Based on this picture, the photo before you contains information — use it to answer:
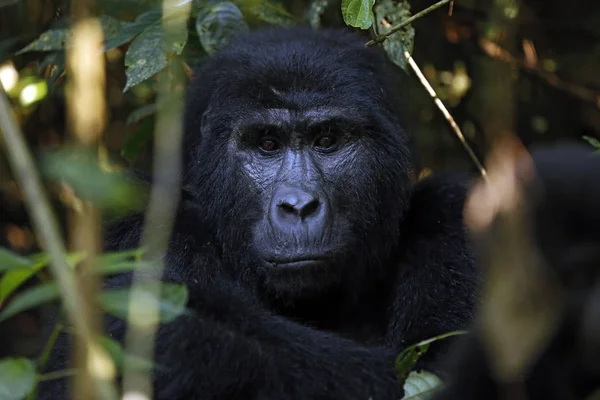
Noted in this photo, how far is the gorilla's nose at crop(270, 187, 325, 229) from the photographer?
3727mm

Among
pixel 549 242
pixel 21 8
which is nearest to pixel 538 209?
pixel 549 242

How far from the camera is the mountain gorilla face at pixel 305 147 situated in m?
4.01

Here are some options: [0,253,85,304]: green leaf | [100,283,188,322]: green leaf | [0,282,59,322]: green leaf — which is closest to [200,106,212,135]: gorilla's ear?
[100,283,188,322]: green leaf

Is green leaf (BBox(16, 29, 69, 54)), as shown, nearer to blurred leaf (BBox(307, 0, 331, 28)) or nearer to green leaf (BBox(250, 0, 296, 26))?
green leaf (BBox(250, 0, 296, 26))

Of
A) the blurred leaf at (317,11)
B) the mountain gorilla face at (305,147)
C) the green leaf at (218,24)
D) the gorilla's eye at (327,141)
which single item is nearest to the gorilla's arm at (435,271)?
the mountain gorilla face at (305,147)

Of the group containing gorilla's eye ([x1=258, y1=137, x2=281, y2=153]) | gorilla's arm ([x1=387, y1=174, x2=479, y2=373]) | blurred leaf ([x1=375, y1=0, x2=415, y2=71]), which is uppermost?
blurred leaf ([x1=375, y1=0, x2=415, y2=71])

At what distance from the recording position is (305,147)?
411 centimetres

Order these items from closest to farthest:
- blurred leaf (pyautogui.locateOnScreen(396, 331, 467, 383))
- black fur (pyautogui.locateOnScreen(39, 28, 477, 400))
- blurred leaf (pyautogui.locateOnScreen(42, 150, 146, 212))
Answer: blurred leaf (pyautogui.locateOnScreen(42, 150, 146, 212)) → blurred leaf (pyautogui.locateOnScreen(396, 331, 467, 383)) → black fur (pyautogui.locateOnScreen(39, 28, 477, 400))

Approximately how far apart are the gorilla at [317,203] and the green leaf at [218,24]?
0.17 meters

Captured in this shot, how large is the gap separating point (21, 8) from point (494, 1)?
2.88 m

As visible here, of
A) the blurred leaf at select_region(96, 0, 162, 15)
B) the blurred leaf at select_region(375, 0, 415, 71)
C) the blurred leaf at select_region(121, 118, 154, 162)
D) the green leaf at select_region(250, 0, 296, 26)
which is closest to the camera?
the blurred leaf at select_region(96, 0, 162, 15)

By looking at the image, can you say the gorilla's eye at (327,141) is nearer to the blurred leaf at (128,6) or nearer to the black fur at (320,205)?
the black fur at (320,205)

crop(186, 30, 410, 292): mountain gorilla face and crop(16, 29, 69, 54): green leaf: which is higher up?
crop(16, 29, 69, 54): green leaf

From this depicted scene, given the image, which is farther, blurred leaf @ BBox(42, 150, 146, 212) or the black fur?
the black fur
